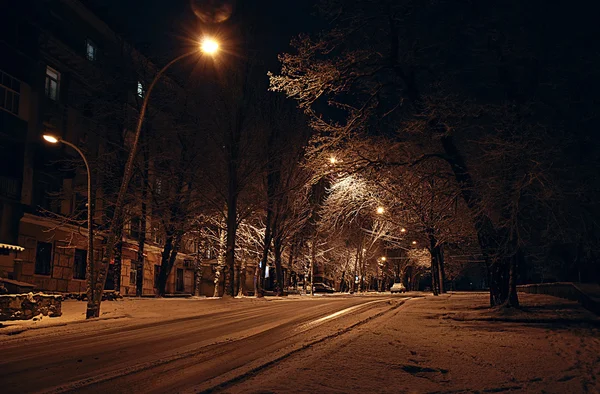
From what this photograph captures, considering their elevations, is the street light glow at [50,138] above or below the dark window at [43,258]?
above

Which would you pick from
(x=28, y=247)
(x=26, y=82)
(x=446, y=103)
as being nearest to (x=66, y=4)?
(x=26, y=82)

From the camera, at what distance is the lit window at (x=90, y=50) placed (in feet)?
111

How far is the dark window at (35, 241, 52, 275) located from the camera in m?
29.5

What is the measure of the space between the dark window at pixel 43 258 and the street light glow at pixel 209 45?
64.3 feet

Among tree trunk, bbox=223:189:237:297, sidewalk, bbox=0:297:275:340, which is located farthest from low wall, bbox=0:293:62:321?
tree trunk, bbox=223:189:237:297

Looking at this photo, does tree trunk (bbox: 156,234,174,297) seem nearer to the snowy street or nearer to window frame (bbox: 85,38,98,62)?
window frame (bbox: 85,38,98,62)

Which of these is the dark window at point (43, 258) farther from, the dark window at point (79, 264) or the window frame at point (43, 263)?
the dark window at point (79, 264)

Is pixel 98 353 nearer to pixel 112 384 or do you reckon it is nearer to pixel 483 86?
pixel 112 384

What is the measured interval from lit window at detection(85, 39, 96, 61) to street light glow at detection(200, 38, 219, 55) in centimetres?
2154

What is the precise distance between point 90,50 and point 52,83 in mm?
4739

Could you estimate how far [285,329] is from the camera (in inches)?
491

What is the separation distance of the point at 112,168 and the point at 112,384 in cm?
2440

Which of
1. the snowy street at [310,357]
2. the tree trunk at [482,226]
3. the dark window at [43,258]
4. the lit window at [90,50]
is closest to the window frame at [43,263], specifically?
the dark window at [43,258]

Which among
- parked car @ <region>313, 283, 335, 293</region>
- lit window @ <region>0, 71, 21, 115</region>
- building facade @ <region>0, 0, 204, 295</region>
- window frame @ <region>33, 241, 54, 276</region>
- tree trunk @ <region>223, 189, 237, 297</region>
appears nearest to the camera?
lit window @ <region>0, 71, 21, 115</region>
